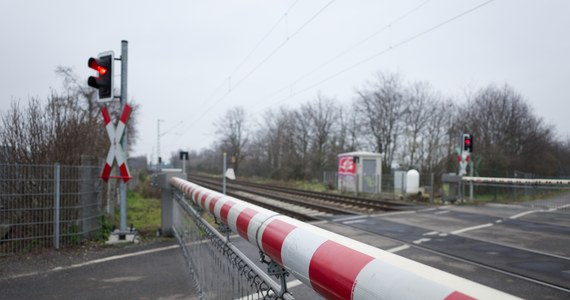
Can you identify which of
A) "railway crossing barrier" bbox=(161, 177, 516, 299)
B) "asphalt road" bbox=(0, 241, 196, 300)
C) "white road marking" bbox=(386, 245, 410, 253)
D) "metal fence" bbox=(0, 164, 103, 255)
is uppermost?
"railway crossing barrier" bbox=(161, 177, 516, 299)

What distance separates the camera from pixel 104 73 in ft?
29.2

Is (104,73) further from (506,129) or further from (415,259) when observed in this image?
(506,129)

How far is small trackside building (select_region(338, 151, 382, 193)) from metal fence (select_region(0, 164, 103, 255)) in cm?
2046

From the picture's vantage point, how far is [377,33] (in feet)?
52.4

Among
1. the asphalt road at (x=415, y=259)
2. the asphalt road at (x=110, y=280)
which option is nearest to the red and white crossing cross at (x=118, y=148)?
the asphalt road at (x=415, y=259)

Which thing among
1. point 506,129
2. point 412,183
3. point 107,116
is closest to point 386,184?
point 412,183

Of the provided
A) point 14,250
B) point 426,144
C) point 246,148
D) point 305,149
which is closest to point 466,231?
point 14,250

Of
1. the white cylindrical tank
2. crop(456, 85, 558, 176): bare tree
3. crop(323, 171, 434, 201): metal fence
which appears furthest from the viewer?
crop(456, 85, 558, 176): bare tree

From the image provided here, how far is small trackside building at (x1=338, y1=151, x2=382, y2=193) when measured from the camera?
2811 cm

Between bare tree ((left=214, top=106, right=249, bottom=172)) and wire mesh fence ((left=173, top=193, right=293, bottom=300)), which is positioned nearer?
wire mesh fence ((left=173, top=193, right=293, bottom=300))

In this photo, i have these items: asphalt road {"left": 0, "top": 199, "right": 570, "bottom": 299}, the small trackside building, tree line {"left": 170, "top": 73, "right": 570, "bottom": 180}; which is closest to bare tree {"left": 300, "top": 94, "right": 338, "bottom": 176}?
tree line {"left": 170, "top": 73, "right": 570, "bottom": 180}

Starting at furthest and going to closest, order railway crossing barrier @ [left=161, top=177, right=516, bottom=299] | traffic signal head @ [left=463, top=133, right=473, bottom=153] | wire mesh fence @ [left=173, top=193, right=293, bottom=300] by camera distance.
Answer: traffic signal head @ [left=463, top=133, right=473, bottom=153], wire mesh fence @ [left=173, top=193, right=293, bottom=300], railway crossing barrier @ [left=161, top=177, right=516, bottom=299]

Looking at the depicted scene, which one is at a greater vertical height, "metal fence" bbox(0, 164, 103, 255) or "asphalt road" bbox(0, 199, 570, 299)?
"metal fence" bbox(0, 164, 103, 255)

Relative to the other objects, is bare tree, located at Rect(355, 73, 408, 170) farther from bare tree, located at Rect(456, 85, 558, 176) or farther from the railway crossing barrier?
the railway crossing barrier
